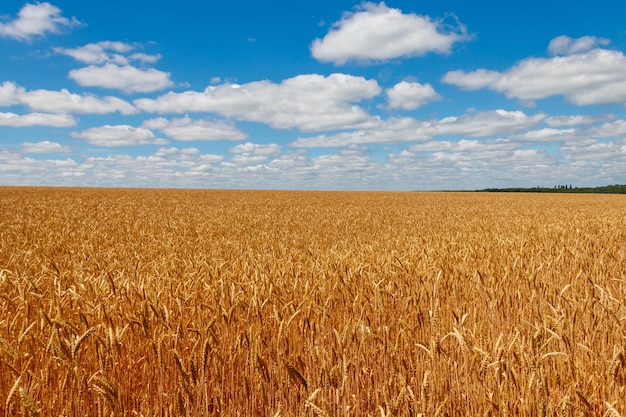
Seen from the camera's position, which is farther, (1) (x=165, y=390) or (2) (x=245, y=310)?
(2) (x=245, y=310)

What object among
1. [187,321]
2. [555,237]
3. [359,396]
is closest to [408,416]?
[359,396]

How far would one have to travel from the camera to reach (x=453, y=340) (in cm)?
370

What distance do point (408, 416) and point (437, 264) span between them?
12.2ft

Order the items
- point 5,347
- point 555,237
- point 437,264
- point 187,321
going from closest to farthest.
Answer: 1. point 5,347
2. point 187,321
3. point 437,264
4. point 555,237

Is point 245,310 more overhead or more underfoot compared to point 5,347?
more underfoot

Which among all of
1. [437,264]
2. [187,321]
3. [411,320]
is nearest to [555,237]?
[437,264]

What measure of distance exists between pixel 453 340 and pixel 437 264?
2.42m

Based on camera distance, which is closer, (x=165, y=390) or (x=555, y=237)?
(x=165, y=390)

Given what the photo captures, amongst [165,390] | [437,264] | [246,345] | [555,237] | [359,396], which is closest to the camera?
[359,396]

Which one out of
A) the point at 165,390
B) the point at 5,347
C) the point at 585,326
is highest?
the point at 5,347

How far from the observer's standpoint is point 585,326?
374 centimetres

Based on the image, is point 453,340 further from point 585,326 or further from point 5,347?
point 5,347

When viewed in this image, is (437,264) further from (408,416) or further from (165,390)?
(165,390)

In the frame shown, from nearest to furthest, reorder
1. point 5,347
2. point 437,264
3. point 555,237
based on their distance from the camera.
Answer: point 5,347 → point 437,264 → point 555,237
